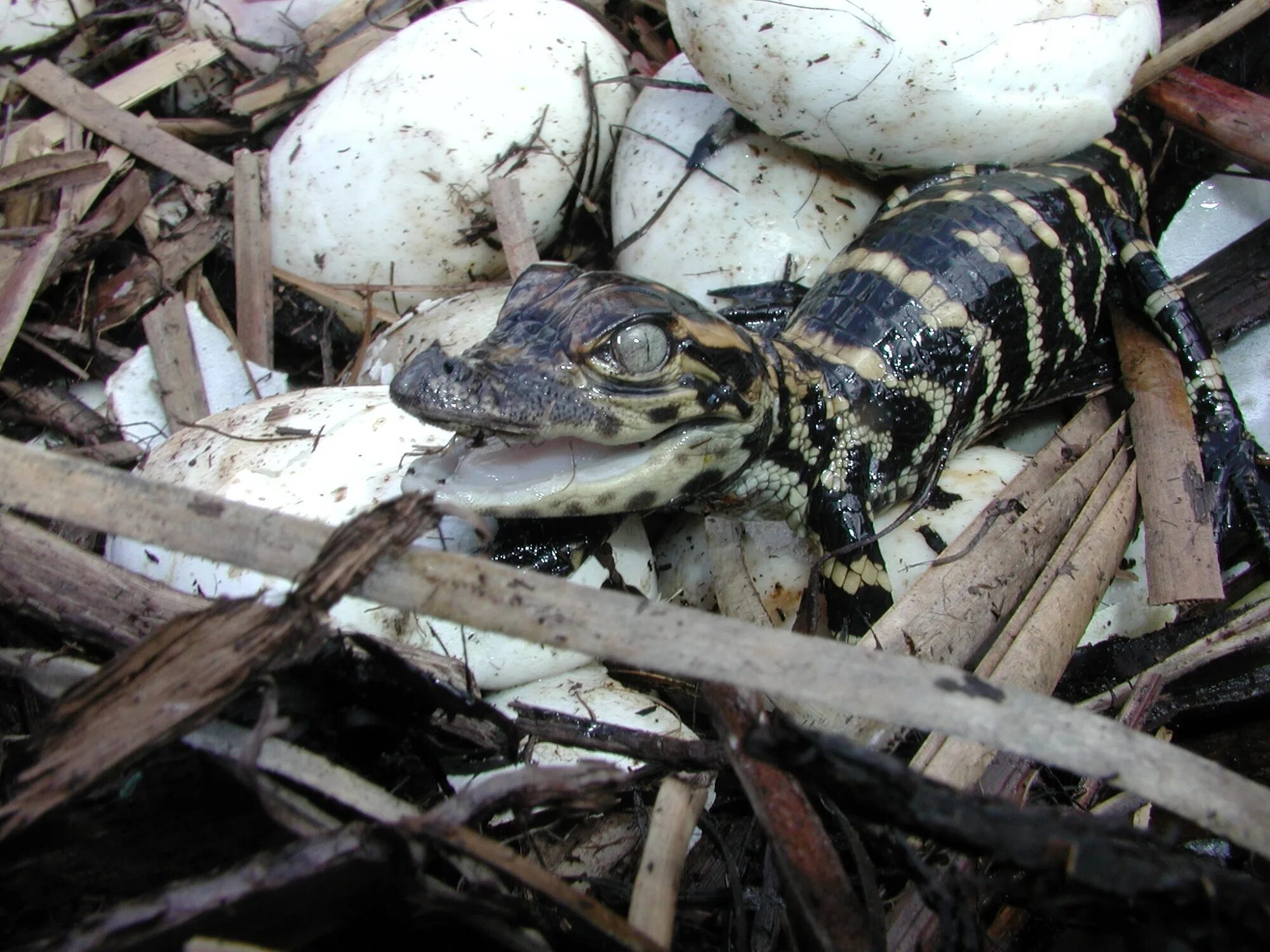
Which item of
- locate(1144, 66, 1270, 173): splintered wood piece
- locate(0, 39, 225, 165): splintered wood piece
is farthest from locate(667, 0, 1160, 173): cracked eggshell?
locate(0, 39, 225, 165): splintered wood piece

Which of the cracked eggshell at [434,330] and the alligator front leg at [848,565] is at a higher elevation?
the cracked eggshell at [434,330]

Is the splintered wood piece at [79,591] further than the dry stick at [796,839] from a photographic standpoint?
Yes

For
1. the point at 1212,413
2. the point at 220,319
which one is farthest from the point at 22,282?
the point at 1212,413

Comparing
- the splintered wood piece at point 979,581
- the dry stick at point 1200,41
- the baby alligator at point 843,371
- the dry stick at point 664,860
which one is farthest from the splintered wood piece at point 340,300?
the dry stick at point 1200,41

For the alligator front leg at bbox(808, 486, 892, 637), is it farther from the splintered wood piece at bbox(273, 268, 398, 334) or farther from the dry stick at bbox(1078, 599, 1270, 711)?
the splintered wood piece at bbox(273, 268, 398, 334)

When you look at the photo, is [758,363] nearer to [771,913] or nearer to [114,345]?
[771,913]

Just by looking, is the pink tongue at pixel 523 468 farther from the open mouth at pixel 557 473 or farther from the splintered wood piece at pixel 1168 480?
the splintered wood piece at pixel 1168 480

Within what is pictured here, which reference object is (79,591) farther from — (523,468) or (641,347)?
(641,347)
